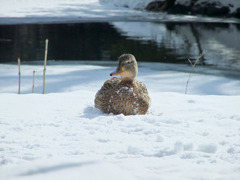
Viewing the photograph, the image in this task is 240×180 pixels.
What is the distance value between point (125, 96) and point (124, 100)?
0.04 metres

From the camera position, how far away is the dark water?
9414 millimetres

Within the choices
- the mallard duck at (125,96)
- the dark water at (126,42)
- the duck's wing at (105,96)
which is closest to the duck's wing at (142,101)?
the mallard duck at (125,96)

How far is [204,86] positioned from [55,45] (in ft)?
20.4

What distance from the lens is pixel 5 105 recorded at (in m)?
3.44

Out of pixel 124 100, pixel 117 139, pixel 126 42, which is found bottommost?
pixel 117 139

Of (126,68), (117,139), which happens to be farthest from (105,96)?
(117,139)

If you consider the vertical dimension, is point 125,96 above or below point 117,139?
above

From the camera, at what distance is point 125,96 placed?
3232mm

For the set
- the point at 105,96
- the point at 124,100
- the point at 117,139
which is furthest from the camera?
the point at 105,96

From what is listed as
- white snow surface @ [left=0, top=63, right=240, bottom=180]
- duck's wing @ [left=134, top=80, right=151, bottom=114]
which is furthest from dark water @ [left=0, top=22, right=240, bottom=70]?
duck's wing @ [left=134, top=80, right=151, bottom=114]

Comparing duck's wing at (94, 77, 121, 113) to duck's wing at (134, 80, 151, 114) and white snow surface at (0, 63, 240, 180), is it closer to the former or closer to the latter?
white snow surface at (0, 63, 240, 180)

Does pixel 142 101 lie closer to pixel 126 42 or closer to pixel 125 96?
pixel 125 96

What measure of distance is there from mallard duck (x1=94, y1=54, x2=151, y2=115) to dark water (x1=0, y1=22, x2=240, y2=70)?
552 cm

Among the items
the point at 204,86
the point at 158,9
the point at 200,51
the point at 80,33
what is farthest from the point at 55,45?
the point at 158,9
